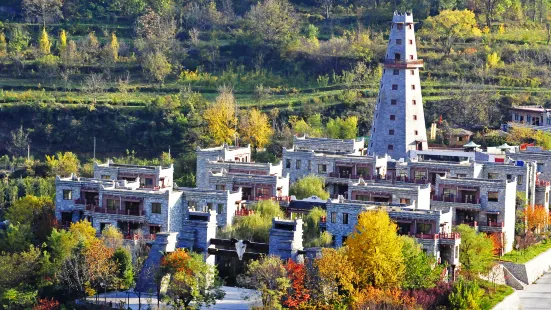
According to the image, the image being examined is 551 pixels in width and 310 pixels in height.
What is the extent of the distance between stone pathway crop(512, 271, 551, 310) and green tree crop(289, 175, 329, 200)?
1084cm

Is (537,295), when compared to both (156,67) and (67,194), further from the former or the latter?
(156,67)

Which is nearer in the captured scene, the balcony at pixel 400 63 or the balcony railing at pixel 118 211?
the balcony railing at pixel 118 211

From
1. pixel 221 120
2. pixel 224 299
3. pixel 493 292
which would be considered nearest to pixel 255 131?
pixel 221 120

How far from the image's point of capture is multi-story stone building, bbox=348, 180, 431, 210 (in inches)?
2571

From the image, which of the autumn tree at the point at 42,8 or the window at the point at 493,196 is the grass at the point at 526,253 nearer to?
the window at the point at 493,196

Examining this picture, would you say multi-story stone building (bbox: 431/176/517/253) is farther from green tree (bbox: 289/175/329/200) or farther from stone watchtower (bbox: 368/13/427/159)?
stone watchtower (bbox: 368/13/427/159)

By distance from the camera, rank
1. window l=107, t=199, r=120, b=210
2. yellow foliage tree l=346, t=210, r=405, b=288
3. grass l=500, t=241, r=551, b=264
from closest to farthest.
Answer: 1. yellow foliage tree l=346, t=210, r=405, b=288
2. window l=107, t=199, r=120, b=210
3. grass l=500, t=241, r=551, b=264

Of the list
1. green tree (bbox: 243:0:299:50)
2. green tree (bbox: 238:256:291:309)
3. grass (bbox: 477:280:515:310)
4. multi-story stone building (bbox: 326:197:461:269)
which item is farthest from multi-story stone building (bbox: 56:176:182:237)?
green tree (bbox: 243:0:299:50)

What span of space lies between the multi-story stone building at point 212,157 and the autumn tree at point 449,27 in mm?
30099

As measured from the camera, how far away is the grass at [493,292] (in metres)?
58.5

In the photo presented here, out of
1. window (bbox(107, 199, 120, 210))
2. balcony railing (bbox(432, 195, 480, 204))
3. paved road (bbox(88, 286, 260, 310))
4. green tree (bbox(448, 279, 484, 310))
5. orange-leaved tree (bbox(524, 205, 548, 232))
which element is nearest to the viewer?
green tree (bbox(448, 279, 484, 310))

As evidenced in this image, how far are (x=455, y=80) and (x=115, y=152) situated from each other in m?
22.8

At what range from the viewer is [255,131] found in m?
87.3

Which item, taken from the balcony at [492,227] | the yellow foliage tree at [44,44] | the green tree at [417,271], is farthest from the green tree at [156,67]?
the green tree at [417,271]
